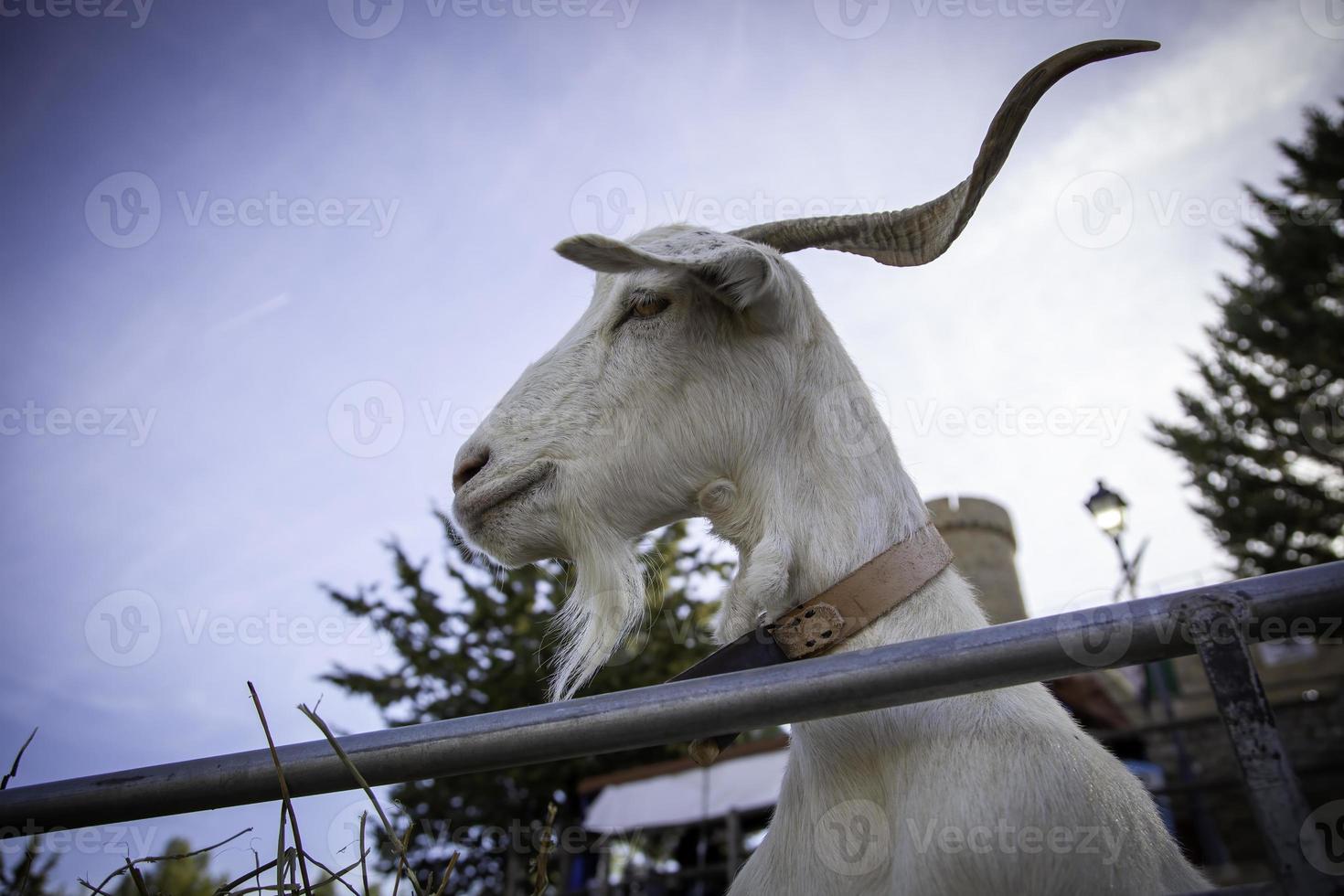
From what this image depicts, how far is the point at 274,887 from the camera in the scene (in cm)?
138

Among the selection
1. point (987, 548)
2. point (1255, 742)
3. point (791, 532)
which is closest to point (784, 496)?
point (791, 532)

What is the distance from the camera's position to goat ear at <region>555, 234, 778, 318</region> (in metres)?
1.68

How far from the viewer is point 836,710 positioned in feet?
3.93

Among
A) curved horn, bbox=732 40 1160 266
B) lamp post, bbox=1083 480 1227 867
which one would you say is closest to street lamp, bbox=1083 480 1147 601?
lamp post, bbox=1083 480 1227 867

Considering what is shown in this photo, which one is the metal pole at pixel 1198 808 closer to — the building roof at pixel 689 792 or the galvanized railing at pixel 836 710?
the building roof at pixel 689 792

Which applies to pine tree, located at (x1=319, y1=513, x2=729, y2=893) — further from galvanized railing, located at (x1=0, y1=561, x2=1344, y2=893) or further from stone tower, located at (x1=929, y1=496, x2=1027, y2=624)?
galvanized railing, located at (x1=0, y1=561, x2=1344, y2=893)

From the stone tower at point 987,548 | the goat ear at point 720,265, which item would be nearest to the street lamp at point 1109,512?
the stone tower at point 987,548

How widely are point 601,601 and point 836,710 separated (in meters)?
0.94

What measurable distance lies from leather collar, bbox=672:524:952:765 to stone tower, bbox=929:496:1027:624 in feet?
33.4

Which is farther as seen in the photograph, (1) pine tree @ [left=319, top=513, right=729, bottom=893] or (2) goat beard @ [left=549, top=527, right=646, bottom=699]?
(1) pine tree @ [left=319, top=513, right=729, bottom=893]

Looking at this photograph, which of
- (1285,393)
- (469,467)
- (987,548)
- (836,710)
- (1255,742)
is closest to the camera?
(1255,742)

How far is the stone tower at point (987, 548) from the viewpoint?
11.5 metres

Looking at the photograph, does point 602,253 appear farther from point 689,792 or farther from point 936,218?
point 689,792

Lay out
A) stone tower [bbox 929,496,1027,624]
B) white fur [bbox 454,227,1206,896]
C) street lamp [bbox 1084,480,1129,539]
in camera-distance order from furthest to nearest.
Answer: stone tower [bbox 929,496,1027,624] → street lamp [bbox 1084,480,1129,539] → white fur [bbox 454,227,1206,896]
